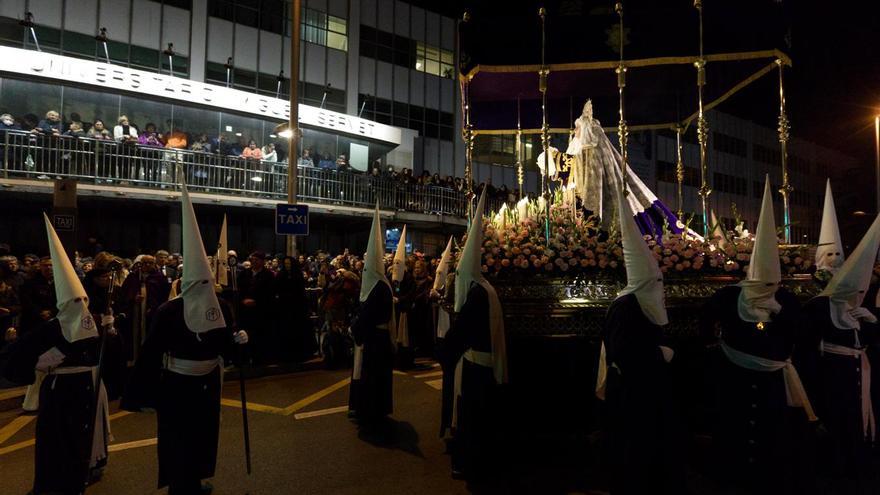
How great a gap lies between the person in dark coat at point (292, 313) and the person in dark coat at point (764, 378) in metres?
7.63

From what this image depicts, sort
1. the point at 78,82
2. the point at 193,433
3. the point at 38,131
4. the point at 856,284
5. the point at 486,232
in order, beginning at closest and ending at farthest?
the point at 193,433 < the point at 856,284 < the point at 486,232 < the point at 38,131 < the point at 78,82

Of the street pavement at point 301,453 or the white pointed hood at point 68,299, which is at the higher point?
the white pointed hood at point 68,299

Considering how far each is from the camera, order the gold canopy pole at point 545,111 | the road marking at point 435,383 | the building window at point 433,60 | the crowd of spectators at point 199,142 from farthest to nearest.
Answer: the building window at point 433,60
the crowd of spectators at point 199,142
the road marking at point 435,383
the gold canopy pole at point 545,111

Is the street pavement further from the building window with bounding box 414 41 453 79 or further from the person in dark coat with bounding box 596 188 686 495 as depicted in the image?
the building window with bounding box 414 41 453 79

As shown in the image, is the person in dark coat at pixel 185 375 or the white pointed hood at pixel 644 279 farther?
the person in dark coat at pixel 185 375

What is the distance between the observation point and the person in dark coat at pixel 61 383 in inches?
174

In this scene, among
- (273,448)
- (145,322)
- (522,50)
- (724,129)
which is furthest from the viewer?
(724,129)

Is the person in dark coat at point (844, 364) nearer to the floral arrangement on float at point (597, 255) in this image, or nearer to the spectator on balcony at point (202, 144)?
the floral arrangement on float at point (597, 255)

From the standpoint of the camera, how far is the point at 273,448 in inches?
229

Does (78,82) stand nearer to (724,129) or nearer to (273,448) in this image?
(273,448)

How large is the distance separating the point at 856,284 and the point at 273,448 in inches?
228

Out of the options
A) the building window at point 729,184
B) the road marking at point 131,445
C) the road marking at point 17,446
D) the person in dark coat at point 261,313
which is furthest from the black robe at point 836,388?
the building window at point 729,184

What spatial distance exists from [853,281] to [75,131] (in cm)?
1732

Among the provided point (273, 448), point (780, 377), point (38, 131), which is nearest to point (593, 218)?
point (780, 377)
